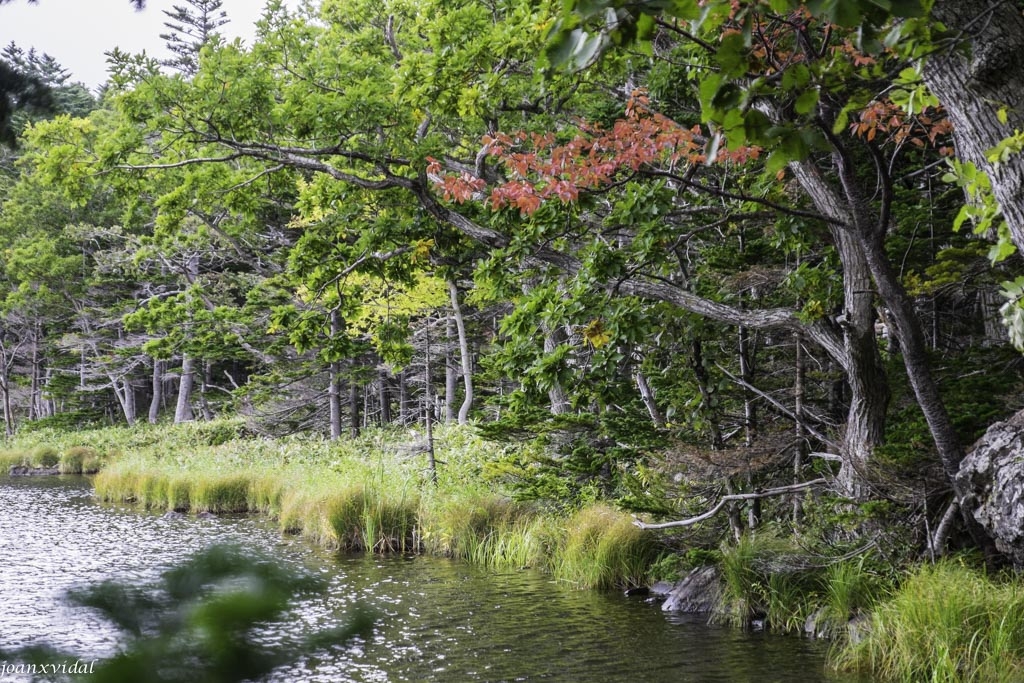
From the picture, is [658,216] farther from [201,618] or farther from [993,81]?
[201,618]

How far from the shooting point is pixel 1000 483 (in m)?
5.76

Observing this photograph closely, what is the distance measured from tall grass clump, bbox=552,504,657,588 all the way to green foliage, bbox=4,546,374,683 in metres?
8.51

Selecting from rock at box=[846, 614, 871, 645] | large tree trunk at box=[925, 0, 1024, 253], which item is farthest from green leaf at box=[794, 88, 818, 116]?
rock at box=[846, 614, 871, 645]

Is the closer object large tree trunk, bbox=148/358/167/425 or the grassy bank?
the grassy bank

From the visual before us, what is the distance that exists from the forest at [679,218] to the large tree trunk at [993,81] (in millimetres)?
10

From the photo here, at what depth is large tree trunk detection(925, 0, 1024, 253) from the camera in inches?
138

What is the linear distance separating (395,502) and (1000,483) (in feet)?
25.8

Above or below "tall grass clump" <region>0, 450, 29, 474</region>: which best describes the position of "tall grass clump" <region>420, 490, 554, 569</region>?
below

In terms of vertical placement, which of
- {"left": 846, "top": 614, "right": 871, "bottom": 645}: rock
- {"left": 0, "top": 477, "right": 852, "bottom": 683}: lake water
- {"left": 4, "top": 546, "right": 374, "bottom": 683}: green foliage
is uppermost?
{"left": 4, "top": 546, "right": 374, "bottom": 683}: green foliage

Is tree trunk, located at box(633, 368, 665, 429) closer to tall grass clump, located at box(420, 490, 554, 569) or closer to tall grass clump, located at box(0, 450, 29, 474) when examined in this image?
tall grass clump, located at box(420, 490, 554, 569)

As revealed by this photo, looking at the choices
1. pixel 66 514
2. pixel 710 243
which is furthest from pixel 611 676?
pixel 66 514

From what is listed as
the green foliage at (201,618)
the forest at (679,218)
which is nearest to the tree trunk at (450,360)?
the forest at (679,218)

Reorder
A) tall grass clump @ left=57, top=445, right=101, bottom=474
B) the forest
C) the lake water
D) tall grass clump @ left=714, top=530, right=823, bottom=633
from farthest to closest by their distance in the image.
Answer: tall grass clump @ left=57, top=445, right=101, bottom=474 → tall grass clump @ left=714, top=530, right=823, bottom=633 → the lake water → the forest

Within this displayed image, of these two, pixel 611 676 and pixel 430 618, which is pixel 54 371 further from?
pixel 611 676
